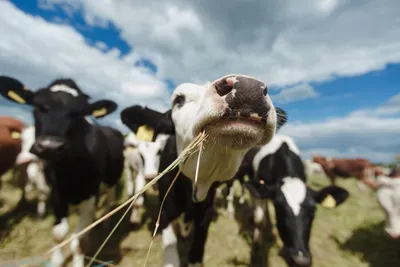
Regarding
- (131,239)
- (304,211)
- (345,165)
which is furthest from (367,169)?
(131,239)

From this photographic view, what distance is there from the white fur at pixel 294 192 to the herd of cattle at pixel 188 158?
0.02 metres

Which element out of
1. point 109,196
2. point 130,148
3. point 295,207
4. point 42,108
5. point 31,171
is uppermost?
point 42,108

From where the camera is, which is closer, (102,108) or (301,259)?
(301,259)

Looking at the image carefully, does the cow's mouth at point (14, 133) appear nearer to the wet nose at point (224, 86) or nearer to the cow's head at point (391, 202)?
the wet nose at point (224, 86)

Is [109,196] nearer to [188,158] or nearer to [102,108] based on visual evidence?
[102,108]

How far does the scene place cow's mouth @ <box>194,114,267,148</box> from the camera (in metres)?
1.71

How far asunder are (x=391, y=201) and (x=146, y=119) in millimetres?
4811

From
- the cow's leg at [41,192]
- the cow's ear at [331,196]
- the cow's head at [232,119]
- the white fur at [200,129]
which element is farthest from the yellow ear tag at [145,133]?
the cow's leg at [41,192]

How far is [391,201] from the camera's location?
16.2 ft

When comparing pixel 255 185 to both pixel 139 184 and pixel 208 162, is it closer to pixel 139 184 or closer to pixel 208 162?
pixel 208 162

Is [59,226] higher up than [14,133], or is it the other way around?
[14,133]

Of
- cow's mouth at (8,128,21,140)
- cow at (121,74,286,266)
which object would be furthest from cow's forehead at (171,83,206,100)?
cow's mouth at (8,128,21,140)

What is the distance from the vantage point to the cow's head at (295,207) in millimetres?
3572

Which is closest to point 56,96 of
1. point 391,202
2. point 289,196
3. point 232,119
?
point 232,119
